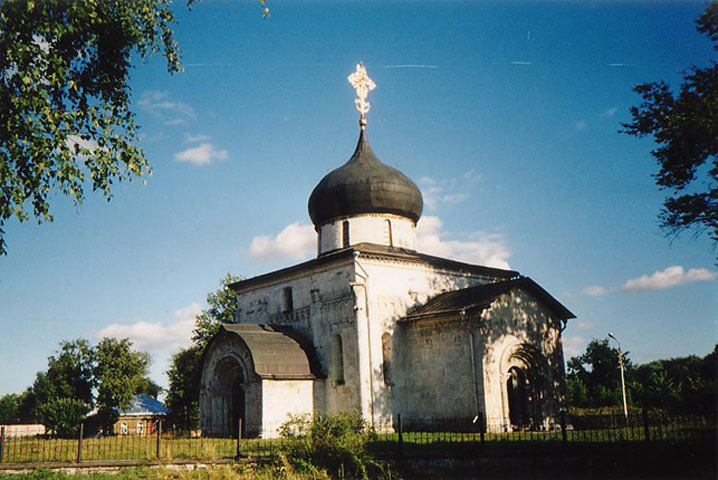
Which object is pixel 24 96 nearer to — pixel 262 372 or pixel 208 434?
pixel 262 372

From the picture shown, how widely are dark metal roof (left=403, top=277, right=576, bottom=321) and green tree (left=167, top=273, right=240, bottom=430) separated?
16.8m

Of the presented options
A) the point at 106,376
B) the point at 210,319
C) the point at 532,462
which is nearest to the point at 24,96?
the point at 532,462

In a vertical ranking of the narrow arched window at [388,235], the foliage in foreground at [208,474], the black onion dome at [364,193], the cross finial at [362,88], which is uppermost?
the cross finial at [362,88]

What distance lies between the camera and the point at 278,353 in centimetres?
2230

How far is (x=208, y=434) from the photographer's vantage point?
23.9 meters

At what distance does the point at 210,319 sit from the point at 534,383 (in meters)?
21.1

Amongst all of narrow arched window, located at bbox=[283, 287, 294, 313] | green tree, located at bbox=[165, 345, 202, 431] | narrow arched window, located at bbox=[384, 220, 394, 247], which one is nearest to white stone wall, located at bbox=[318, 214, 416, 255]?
narrow arched window, located at bbox=[384, 220, 394, 247]

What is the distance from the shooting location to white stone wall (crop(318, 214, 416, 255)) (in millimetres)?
24922

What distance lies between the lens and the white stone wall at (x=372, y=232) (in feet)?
81.8

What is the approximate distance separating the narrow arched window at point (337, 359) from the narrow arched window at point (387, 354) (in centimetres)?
146

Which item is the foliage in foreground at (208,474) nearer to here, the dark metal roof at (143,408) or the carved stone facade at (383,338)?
the carved stone facade at (383,338)

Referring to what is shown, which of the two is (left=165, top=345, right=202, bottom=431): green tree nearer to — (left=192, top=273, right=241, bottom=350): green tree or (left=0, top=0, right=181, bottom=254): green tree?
(left=192, top=273, right=241, bottom=350): green tree

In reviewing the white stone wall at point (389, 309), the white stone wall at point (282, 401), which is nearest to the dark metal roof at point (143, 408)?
the white stone wall at point (282, 401)

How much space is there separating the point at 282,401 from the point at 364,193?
8511 millimetres
